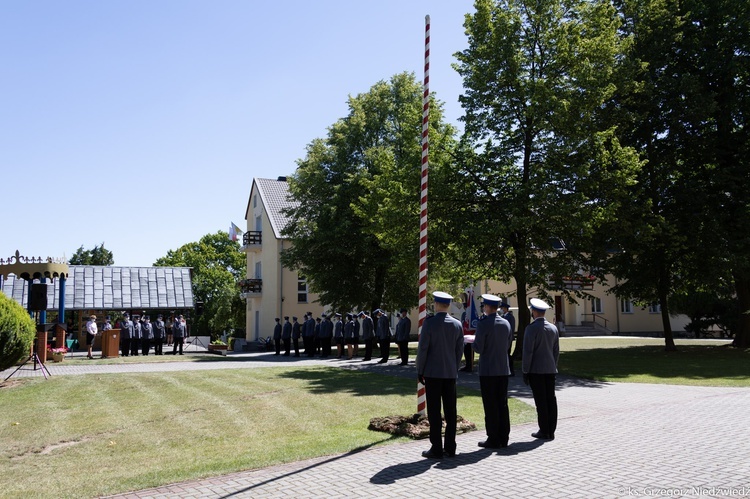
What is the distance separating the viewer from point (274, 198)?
1847 inches

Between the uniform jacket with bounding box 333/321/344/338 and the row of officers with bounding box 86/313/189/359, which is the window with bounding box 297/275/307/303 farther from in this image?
the uniform jacket with bounding box 333/321/344/338

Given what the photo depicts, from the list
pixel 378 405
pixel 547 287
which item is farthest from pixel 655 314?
pixel 378 405

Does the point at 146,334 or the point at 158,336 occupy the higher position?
the point at 146,334

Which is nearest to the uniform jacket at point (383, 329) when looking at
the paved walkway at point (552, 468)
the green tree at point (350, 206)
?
the green tree at point (350, 206)

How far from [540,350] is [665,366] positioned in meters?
13.6

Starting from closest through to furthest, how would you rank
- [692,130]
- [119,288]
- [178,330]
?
[692,130], [178,330], [119,288]

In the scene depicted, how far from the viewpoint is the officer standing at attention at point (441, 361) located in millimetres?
7422

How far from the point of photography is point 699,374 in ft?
57.8

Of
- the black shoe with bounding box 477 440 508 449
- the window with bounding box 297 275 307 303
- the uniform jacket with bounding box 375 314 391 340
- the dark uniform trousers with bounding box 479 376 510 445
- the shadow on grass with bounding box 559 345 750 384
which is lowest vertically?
the shadow on grass with bounding box 559 345 750 384

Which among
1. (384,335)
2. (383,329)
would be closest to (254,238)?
(383,329)

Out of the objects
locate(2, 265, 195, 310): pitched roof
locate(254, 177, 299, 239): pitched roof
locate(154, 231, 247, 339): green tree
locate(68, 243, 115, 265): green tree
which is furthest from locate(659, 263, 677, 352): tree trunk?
locate(68, 243, 115, 265): green tree

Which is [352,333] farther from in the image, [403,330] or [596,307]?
[596,307]

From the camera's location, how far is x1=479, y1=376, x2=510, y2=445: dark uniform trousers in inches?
304

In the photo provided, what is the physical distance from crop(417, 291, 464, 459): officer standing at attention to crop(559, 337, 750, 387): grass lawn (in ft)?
33.5
